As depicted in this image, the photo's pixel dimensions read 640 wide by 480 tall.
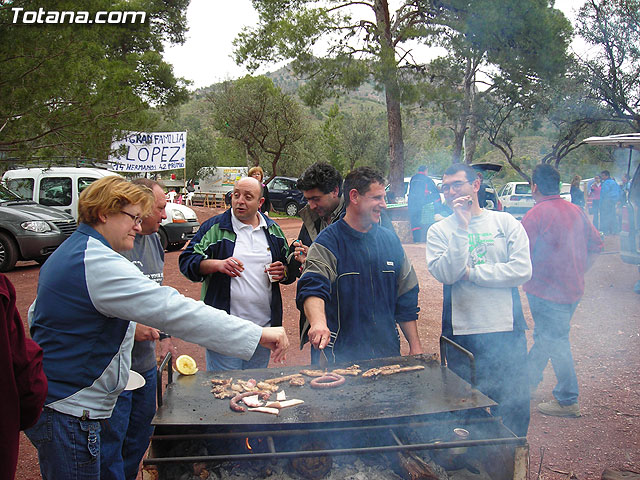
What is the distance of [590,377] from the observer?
5.15 m

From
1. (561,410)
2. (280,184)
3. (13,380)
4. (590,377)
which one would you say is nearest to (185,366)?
(13,380)

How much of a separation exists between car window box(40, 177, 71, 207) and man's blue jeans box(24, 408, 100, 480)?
1186cm

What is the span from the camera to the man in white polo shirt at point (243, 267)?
11.6 ft

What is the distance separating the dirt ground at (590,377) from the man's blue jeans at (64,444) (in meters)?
1.89

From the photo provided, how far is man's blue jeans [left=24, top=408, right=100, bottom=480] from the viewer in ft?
6.59

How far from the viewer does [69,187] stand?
1259 cm

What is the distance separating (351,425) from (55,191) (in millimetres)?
12642

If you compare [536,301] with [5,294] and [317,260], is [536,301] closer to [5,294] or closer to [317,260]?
[317,260]

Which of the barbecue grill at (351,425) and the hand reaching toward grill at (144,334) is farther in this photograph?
the hand reaching toward grill at (144,334)

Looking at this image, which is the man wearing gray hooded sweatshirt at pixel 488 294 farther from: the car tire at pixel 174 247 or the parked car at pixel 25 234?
the car tire at pixel 174 247

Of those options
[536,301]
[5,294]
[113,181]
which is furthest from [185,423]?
[536,301]

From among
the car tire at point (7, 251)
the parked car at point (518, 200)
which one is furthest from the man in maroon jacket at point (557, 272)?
the parked car at point (518, 200)

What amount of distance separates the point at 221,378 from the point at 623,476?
248 cm

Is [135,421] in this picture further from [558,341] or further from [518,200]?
[518,200]
